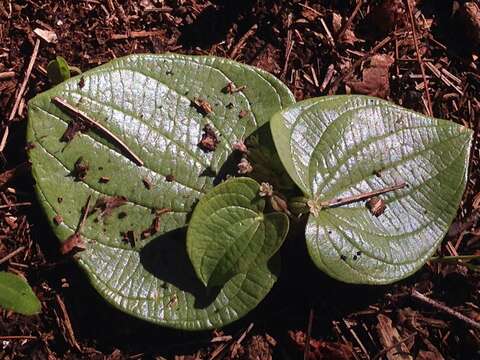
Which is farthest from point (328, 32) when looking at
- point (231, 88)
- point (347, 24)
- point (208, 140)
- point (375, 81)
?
point (208, 140)

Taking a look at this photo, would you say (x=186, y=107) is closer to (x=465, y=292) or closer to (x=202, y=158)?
(x=202, y=158)

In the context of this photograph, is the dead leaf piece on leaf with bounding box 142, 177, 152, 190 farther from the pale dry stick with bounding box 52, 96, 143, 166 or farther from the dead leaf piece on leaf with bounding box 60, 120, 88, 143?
the dead leaf piece on leaf with bounding box 60, 120, 88, 143

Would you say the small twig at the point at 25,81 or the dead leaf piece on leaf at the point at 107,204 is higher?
the small twig at the point at 25,81

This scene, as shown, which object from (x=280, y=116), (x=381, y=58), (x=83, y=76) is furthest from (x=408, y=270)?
(x=83, y=76)

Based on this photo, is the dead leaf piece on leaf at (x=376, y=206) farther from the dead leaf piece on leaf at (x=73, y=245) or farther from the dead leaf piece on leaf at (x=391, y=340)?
the dead leaf piece on leaf at (x=73, y=245)

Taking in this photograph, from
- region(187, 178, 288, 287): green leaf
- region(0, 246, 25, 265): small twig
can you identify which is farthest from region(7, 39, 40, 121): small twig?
region(187, 178, 288, 287): green leaf

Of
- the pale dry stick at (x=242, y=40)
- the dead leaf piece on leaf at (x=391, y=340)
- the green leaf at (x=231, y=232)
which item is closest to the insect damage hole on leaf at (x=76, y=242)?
the green leaf at (x=231, y=232)
